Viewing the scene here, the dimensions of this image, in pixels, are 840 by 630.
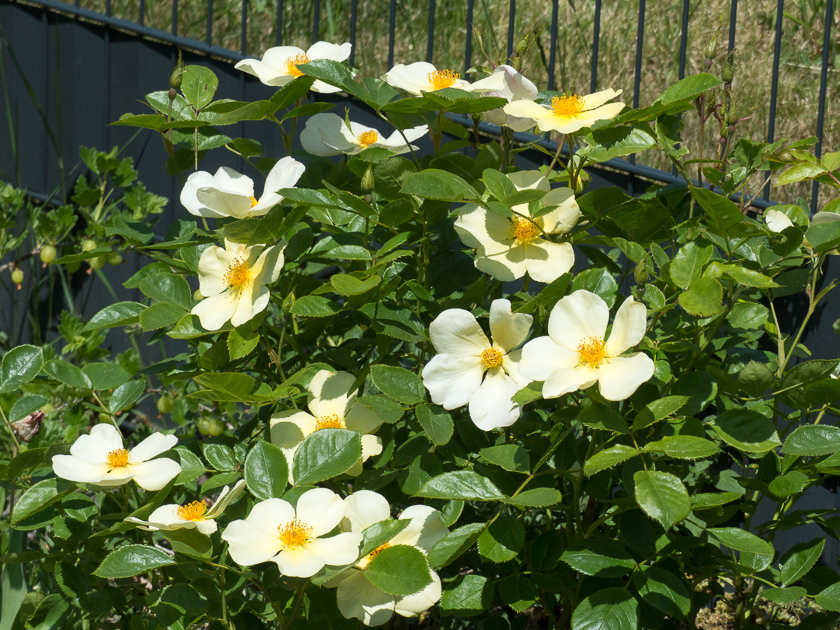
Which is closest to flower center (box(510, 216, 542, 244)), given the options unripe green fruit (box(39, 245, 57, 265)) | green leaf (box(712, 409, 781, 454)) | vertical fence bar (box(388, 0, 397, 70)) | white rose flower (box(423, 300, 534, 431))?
white rose flower (box(423, 300, 534, 431))

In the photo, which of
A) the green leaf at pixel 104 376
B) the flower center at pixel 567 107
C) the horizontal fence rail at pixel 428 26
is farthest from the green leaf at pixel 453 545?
the horizontal fence rail at pixel 428 26

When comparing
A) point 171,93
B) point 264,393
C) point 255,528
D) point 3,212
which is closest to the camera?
point 255,528

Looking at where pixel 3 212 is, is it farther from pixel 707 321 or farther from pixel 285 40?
pixel 707 321

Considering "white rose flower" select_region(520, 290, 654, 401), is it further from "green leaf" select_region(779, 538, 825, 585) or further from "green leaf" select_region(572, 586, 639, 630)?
"green leaf" select_region(779, 538, 825, 585)

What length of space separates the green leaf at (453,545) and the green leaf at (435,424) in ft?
0.39

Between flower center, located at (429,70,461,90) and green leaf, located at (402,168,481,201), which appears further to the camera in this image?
flower center, located at (429,70,461,90)

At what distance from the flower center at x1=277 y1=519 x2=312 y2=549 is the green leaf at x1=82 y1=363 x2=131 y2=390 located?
1.88 feet

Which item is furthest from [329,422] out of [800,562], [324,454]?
[800,562]

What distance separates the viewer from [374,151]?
1290mm

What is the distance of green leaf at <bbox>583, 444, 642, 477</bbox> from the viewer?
982 mm

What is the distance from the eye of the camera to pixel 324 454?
114cm

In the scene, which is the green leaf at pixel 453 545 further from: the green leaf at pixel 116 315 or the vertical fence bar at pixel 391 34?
the vertical fence bar at pixel 391 34

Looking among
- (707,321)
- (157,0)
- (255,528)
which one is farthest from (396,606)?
(157,0)

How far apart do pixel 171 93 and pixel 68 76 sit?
2.34 metres
